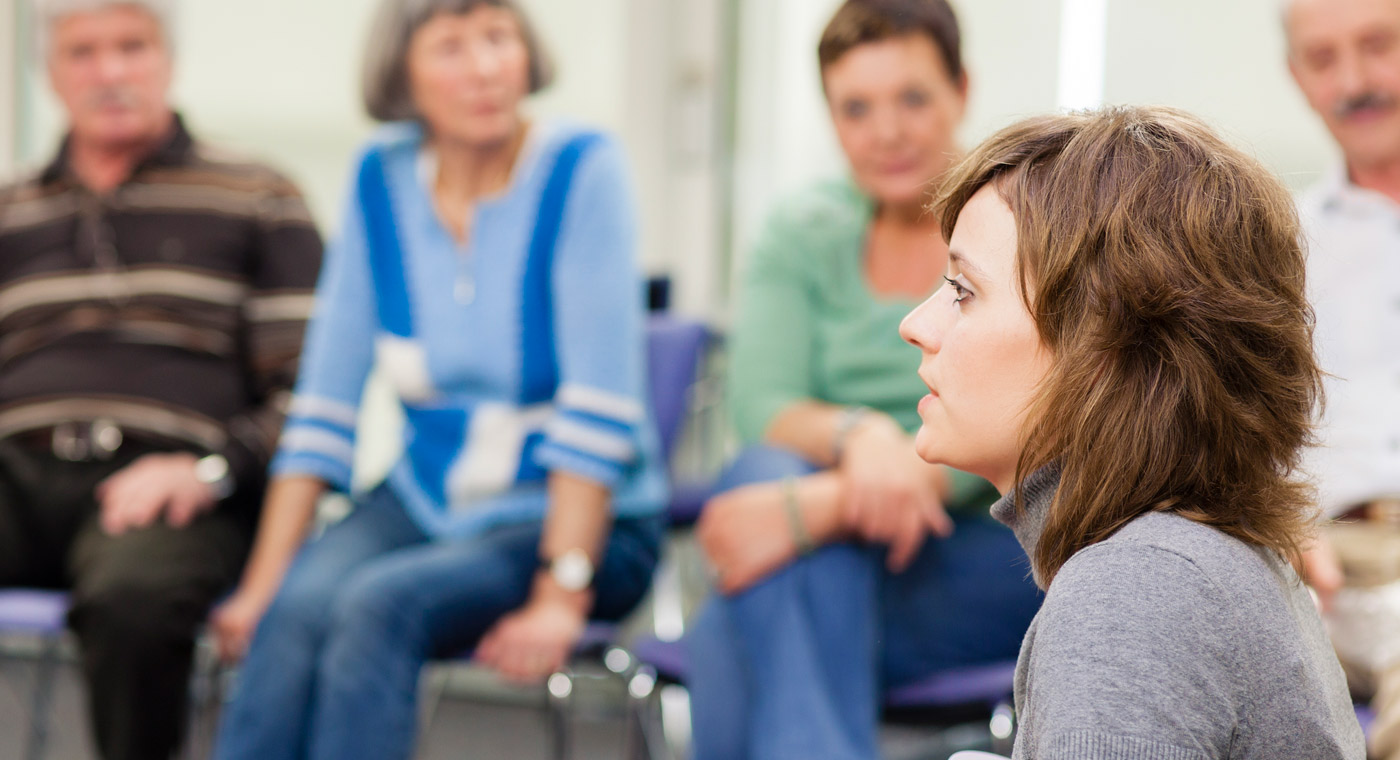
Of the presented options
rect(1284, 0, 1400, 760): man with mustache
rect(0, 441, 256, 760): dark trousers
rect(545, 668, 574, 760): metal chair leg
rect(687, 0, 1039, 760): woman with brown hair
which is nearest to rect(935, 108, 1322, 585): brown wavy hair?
rect(687, 0, 1039, 760): woman with brown hair

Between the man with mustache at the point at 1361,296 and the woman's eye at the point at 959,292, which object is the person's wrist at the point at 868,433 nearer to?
the man with mustache at the point at 1361,296

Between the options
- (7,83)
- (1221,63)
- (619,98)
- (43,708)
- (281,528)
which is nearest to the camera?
(1221,63)

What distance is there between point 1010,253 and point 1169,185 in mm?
82

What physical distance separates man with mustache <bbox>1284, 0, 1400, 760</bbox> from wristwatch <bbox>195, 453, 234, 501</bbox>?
5.08ft

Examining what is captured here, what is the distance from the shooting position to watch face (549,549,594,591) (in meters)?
Answer: 1.70

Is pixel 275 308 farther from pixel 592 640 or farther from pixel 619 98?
pixel 619 98

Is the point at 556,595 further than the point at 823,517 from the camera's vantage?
Yes

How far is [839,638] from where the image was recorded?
4.45 ft

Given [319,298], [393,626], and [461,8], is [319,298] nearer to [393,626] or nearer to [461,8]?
[461,8]

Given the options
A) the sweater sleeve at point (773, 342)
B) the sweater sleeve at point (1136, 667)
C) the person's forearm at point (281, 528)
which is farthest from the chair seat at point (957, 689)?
the person's forearm at point (281, 528)

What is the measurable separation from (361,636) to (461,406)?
0.42m

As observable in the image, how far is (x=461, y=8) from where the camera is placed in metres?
1.89

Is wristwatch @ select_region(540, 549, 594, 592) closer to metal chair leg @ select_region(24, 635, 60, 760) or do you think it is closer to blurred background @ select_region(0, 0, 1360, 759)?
metal chair leg @ select_region(24, 635, 60, 760)

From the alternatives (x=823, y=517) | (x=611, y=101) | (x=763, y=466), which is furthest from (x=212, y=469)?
(x=611, y=101)
